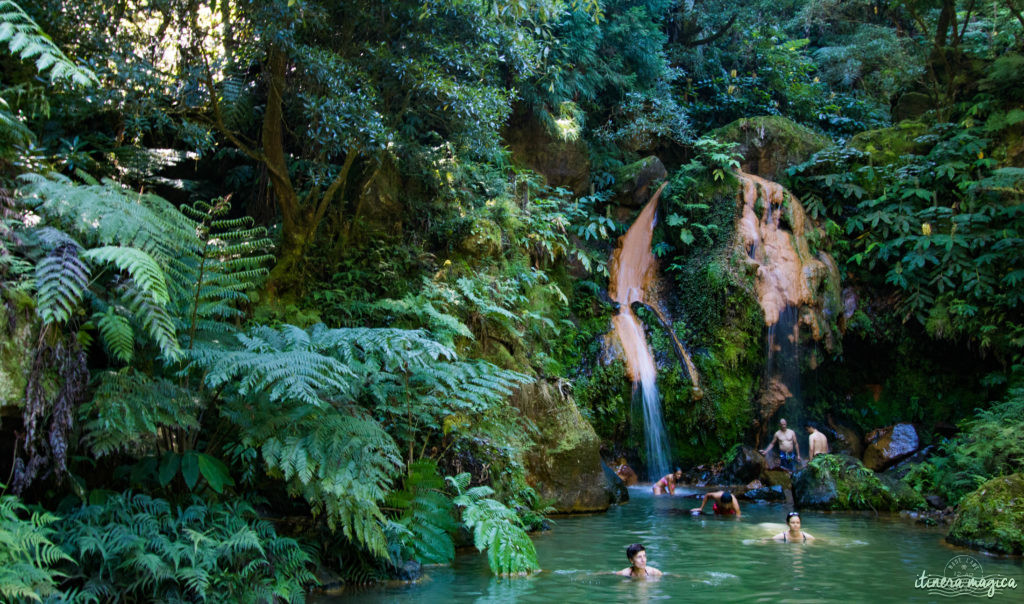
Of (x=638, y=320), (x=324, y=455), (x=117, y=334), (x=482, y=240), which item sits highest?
(x=482, y=240)

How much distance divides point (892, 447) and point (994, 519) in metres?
5.55

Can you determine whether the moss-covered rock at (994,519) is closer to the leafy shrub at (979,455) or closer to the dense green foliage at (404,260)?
the leafy shrub at (979,455)

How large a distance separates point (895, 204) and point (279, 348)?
531 inches

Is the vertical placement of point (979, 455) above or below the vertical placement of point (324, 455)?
below

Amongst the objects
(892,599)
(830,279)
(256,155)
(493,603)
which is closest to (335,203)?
(256,155)

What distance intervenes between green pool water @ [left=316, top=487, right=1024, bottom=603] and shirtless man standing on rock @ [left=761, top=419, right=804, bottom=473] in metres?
2.71

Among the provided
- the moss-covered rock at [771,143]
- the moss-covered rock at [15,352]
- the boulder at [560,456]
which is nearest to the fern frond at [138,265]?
the moss-covered rock at [15,352]

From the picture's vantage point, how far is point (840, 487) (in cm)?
1032

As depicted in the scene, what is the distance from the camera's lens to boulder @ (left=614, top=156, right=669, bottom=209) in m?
15.9

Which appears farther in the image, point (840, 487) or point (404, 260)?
point (840, 487)

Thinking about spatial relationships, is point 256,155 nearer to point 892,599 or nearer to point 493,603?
point 493,603

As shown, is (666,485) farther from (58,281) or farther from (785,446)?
(58,281)

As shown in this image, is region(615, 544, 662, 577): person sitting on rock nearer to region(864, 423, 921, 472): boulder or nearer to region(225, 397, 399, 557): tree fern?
region(225, 397, 399, 557): tree fern

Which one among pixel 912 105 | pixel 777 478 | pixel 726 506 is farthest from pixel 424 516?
pixel 912 105
